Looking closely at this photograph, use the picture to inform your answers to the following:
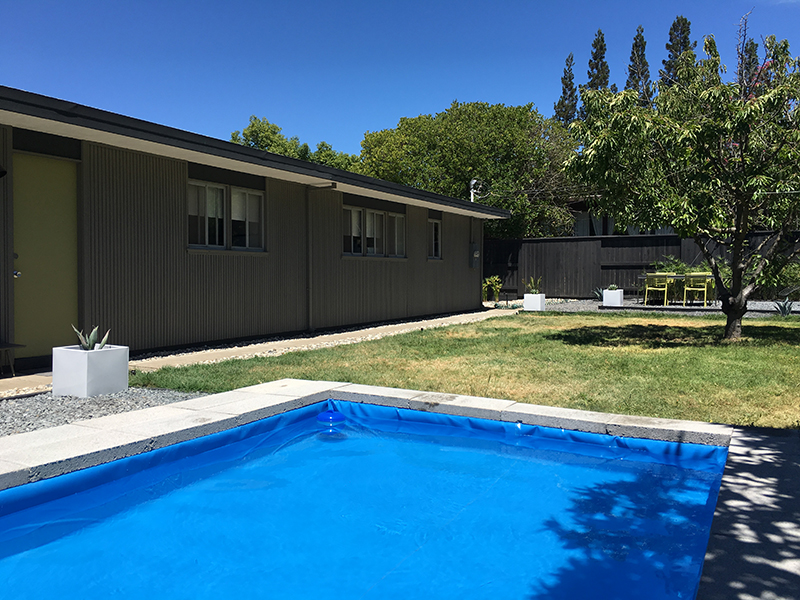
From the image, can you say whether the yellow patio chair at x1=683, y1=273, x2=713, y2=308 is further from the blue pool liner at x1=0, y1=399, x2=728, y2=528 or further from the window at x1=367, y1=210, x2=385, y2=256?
the blue pool liner at x1=0, y1=399, x2=728, y2=528

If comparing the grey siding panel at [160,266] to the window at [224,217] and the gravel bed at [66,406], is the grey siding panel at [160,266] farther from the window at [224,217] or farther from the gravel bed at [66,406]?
the gravel bed at [66,406]

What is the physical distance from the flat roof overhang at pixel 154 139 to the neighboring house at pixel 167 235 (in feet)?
0.07

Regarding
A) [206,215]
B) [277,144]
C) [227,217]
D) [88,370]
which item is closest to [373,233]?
[227,217]

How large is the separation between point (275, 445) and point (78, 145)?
4.78 meters

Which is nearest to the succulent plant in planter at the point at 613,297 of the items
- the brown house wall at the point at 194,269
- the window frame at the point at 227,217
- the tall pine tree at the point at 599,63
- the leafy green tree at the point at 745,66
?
the brown house wall at the point at 194,269

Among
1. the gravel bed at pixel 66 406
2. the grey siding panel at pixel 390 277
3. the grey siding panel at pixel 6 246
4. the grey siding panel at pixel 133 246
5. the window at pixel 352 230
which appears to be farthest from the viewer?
the window at pixel 352 230

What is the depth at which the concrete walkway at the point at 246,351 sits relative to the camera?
6260 millimetres

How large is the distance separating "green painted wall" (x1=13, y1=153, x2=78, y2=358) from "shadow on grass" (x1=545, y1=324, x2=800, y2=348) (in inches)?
280

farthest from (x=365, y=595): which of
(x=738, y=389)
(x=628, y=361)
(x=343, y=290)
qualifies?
(x=343, y=290)

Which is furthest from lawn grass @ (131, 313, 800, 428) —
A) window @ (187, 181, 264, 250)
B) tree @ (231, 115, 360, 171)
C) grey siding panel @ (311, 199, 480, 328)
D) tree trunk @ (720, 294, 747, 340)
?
tree @ (231, 115, 360, 171)

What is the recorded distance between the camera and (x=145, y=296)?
8375mm

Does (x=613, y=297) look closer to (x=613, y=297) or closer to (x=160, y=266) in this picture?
(x=613, y=297)

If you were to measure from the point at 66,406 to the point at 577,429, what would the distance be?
167 inches

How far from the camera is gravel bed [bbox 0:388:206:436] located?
15.4 ft
